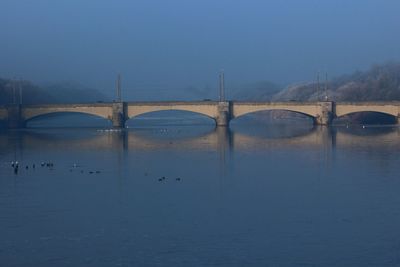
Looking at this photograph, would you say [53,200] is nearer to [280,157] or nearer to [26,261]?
[26,261]

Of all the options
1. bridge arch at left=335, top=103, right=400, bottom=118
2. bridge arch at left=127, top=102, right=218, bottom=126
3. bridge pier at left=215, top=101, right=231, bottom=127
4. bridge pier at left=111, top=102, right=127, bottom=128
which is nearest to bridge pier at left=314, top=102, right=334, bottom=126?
bridge arch at left=335, top=103, right=400, bottom=118

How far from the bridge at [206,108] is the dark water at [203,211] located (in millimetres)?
32139

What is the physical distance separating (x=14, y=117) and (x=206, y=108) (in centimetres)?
1739

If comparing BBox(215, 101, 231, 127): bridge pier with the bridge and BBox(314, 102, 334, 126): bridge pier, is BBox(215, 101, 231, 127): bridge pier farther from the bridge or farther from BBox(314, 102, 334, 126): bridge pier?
BBox(314, 102, 334, 126): bridge pier

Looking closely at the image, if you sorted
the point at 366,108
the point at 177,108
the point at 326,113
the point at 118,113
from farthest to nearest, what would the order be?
the point at 118,113 → the point at 326,113 → the point at 177,108 → the point at 366,108

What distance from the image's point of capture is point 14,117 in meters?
65.4

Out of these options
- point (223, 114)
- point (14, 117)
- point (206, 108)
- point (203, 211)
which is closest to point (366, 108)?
point (223, 114)

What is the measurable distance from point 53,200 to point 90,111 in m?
46.1

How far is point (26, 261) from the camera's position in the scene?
1253cm

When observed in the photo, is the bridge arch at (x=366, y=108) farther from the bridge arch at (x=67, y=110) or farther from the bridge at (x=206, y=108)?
the bridge arch at (x=67, y=110)

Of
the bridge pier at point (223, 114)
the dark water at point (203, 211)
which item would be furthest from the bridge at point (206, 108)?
the dark water at point (203, 211)

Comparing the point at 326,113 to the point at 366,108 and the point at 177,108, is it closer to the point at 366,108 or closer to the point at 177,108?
the point at 366,108

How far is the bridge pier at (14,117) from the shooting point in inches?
2566

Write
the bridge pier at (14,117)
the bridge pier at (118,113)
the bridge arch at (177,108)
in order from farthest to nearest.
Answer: the bridge pier at (14,117) < the bridge pier at (118,113) < the bridge arch at (177,108)
